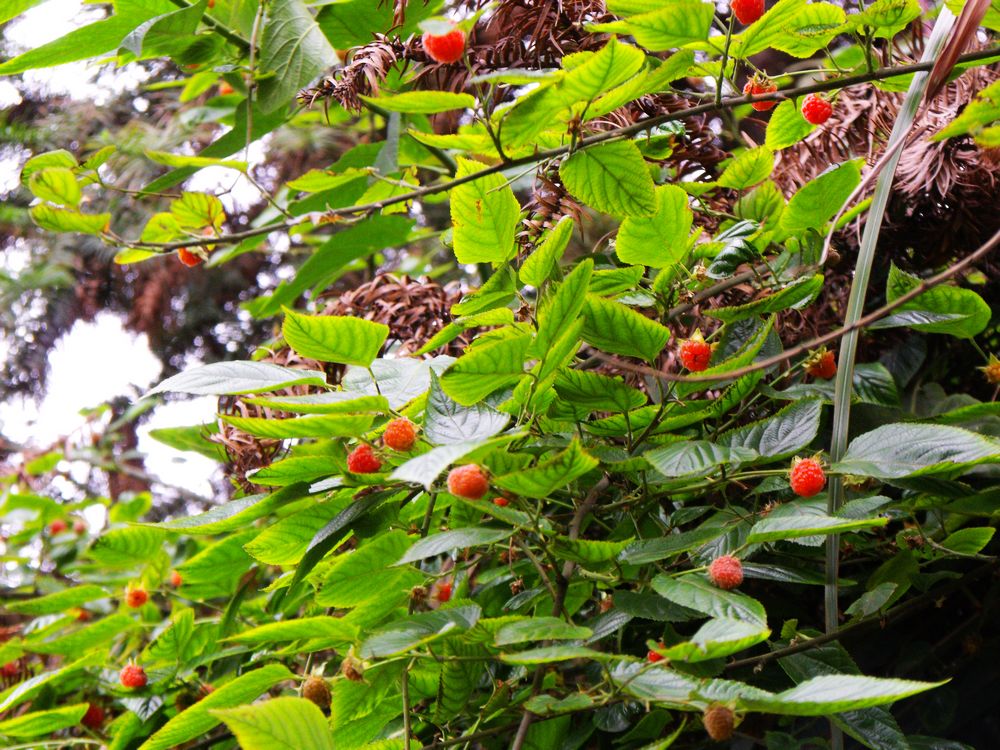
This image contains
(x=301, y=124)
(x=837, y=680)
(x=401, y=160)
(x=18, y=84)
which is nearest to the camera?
(x=837, y=680)

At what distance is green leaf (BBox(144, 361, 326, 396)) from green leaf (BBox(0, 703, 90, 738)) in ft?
1.71

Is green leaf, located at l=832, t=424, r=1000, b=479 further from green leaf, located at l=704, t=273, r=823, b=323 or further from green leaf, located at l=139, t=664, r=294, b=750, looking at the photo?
green leaf, located at l=139, t=664, r=294, b=750

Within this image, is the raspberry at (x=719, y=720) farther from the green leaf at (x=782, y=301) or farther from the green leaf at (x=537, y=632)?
the green leaf at (x=782, y=301)

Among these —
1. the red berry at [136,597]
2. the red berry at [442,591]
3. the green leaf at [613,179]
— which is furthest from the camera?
the red berry at [136,597]

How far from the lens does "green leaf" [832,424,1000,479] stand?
1.81ft

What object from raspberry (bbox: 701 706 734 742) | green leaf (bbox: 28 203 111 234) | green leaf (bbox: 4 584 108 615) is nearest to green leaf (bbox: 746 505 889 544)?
raspberry (bbox: 701 706 734 742)

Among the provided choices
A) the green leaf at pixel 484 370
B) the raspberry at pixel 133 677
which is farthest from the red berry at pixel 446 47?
the raspberry at pixel 133 677

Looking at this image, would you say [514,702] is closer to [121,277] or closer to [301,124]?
[301,124]

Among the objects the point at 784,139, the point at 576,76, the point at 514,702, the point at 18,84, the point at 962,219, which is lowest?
the point at 514,702

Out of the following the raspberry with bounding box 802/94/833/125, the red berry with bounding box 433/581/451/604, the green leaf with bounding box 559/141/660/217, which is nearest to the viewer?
the green leaf with bounding box 559/141/660/217

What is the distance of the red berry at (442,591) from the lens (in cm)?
91

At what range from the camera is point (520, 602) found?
2.34 ft

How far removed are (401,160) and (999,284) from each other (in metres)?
0.71

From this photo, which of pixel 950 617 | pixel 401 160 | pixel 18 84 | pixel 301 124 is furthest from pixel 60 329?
pixel 950 617
